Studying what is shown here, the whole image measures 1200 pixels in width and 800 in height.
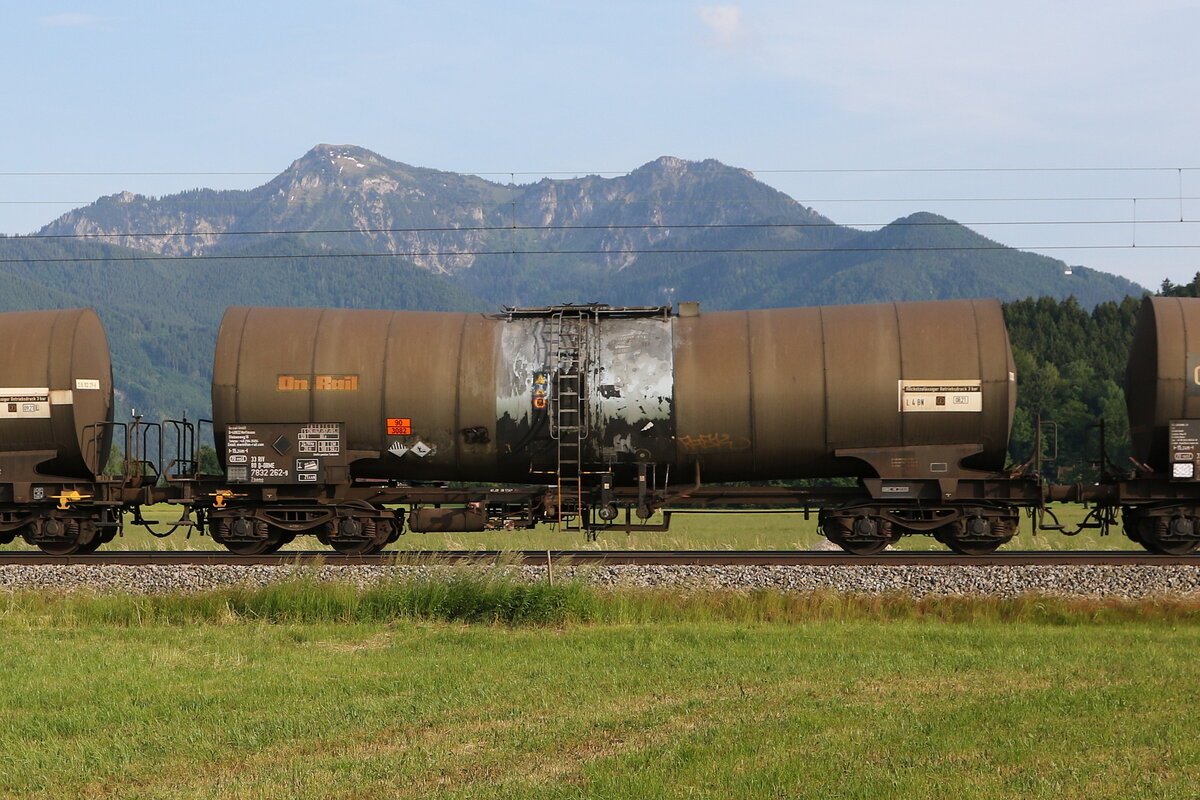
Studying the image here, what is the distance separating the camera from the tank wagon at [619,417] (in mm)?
18938

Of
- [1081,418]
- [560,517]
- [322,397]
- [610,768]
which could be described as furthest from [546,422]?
[1081,418]

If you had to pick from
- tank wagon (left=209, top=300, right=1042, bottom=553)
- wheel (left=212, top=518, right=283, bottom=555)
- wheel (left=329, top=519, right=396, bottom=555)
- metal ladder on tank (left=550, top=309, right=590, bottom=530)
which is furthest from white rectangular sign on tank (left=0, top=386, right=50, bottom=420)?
metal ladder on tank (left=550, top=309, right=590, bottom=530)

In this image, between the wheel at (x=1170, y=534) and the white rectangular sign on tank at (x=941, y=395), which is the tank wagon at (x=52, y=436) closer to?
the white rectangular sign on tank at (x=941, y=395)

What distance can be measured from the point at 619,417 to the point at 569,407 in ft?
2.74

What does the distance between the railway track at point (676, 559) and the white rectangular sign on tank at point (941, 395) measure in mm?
2425

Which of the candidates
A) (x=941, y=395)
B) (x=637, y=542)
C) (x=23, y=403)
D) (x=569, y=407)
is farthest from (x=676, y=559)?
(x=23, y=403)

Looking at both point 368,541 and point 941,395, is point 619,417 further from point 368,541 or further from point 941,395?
point 941,395

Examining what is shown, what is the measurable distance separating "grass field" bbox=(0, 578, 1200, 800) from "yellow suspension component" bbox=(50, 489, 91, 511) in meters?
5.57

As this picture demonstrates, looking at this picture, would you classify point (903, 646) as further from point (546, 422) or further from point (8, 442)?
point (8, 442)

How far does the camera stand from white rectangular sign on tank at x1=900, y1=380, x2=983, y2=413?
18.8 metres

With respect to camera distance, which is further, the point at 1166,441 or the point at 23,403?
the point at 23,403

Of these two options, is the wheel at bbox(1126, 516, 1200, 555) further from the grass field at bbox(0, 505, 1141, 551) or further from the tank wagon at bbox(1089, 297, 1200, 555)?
the grass field at bbox(0, 505, 1141, 551)

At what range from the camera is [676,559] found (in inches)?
Result: 763

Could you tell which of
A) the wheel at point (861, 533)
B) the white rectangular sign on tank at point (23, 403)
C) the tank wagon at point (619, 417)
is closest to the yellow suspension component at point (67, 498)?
the white rectangular sign on tank at point (23, 403)
